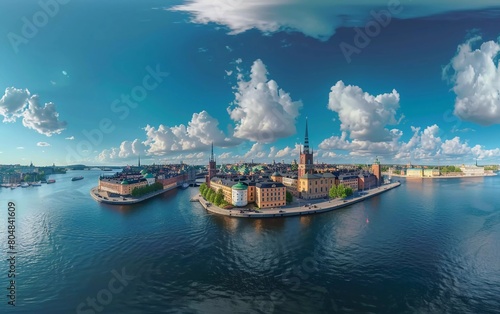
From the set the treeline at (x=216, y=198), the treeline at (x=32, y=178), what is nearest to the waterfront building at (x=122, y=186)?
the treeline at (x=216, y=198)

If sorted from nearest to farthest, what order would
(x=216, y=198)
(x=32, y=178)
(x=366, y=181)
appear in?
(x=216, y=198), (x=366, y=181), (x=32, y=178)

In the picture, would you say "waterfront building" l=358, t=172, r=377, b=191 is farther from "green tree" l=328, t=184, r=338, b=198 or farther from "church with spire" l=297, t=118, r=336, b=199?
"green tree" l=328, t=184, r=338, b=198

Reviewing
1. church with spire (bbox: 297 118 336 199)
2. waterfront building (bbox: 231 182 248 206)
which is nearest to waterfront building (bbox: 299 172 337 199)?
church with spire (bbox: 297 118 336 199)

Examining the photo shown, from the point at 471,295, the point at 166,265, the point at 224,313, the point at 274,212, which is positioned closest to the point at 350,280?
the point at 471,295

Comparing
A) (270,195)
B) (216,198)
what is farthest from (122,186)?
(270,195)

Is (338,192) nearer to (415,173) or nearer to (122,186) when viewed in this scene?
(122,186)

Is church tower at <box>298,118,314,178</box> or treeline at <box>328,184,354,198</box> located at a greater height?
church tower at <box>298,118,314,178</box>
